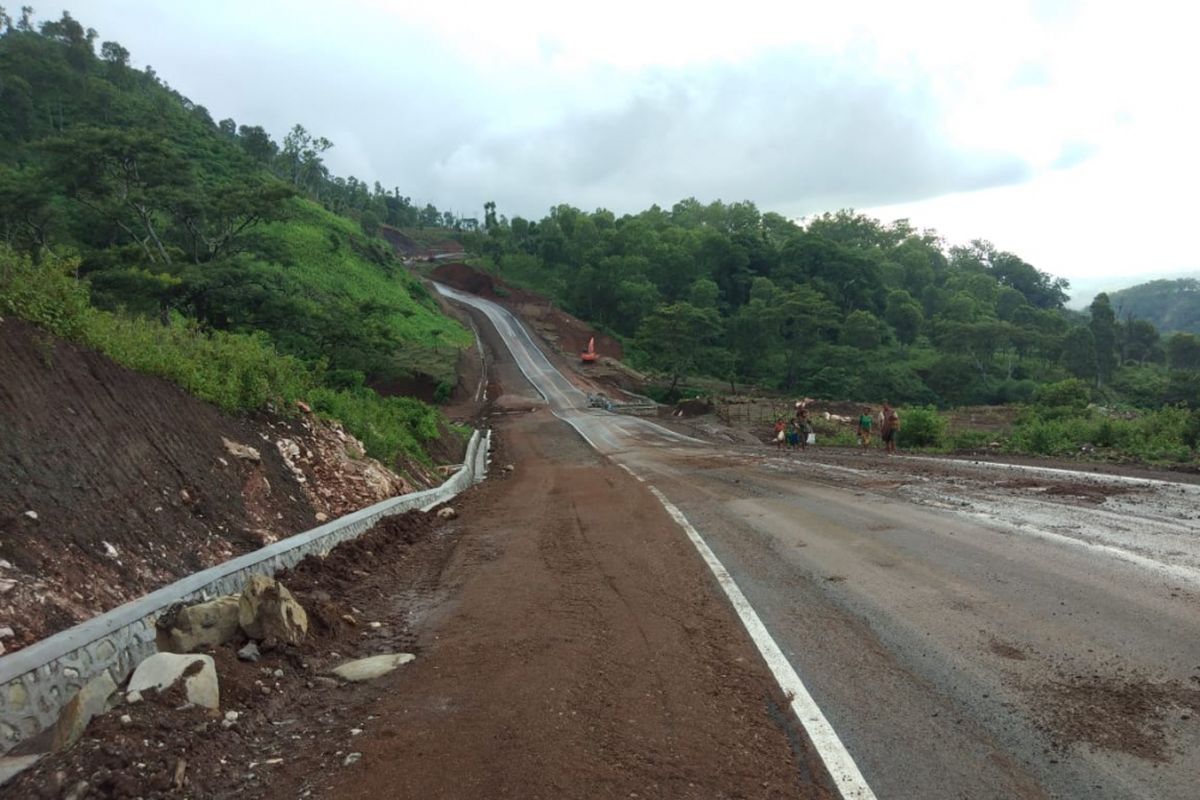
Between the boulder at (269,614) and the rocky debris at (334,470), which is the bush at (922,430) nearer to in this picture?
the rocky debris at (334,470)

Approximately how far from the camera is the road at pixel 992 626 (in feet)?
12.0

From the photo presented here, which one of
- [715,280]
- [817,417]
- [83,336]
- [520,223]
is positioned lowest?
[817,417]

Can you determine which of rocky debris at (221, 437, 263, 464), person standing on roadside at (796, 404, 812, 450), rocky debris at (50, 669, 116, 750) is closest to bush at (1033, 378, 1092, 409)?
person standing on roadside at (796, 404, 812, 450)

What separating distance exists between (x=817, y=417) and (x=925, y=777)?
42598 mm

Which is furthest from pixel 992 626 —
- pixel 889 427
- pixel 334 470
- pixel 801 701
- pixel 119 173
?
pixel 119 173

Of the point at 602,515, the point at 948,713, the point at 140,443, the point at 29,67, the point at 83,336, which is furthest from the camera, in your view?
the point at 29,67

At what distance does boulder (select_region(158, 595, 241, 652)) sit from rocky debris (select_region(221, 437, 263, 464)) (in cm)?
399

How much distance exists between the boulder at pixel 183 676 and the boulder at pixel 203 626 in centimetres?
42

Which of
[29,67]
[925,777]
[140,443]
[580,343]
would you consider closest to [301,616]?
[140,443]

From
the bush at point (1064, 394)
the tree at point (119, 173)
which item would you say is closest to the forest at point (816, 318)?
the bush at point (1064, 394)

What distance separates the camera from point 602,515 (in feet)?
39.2

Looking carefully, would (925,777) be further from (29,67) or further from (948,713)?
(29,67)

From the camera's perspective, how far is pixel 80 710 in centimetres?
383

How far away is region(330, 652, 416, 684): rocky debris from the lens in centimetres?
501
